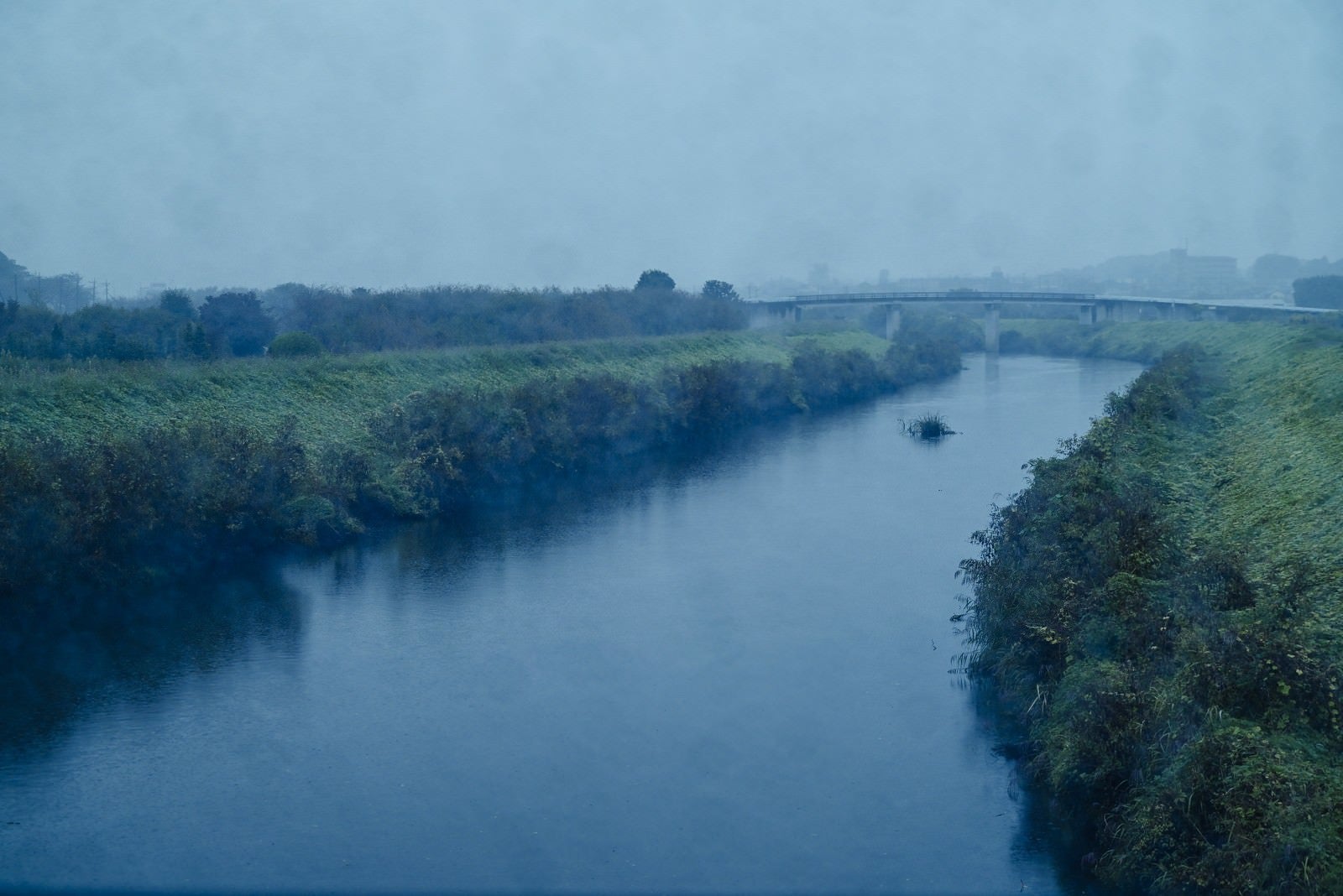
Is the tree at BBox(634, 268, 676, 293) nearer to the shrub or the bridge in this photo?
the bridge

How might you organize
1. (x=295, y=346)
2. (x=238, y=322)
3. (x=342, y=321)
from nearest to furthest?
1. (x=295, y=346)
2. (x=238, y=322)
3. (x=342, y=321)

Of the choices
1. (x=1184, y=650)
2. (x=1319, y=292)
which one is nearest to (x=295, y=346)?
(x=1184, y=650)

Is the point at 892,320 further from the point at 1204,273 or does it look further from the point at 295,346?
the point at 295,346

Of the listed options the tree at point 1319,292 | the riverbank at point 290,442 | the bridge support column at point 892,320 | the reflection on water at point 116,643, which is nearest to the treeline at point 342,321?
the riverbank at point 290,442

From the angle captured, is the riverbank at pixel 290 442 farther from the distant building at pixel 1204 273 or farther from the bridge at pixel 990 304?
the distant building at pixel 1204 273

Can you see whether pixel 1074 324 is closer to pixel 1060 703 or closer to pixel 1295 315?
pixel 1295 315

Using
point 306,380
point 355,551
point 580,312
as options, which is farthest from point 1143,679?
point 580,312

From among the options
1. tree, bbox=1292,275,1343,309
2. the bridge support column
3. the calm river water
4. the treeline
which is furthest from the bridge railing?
the calm river water
